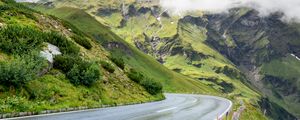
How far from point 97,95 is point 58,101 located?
934cm

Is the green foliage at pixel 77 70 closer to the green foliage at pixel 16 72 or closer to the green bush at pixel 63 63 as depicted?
the green bush at pixel 63 63

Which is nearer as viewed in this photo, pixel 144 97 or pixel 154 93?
pixel 144 97

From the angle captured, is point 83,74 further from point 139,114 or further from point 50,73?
point 139,114

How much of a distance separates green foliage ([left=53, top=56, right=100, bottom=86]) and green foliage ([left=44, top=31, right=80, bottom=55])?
108 inches

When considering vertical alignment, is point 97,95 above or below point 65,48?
below

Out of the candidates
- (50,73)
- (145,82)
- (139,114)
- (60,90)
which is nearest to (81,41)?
(145,82)

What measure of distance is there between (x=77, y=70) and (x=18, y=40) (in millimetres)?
7214

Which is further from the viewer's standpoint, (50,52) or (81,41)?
(81,41)

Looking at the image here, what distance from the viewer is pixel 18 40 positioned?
124 feet

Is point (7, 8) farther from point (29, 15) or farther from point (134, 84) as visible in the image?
point (134, 84)

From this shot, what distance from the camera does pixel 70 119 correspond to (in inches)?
984

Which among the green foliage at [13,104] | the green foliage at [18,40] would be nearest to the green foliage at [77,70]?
the green foliage at [18,40]

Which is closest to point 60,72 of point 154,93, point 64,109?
point 64,109

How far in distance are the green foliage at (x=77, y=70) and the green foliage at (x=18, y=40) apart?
3.00 meters
